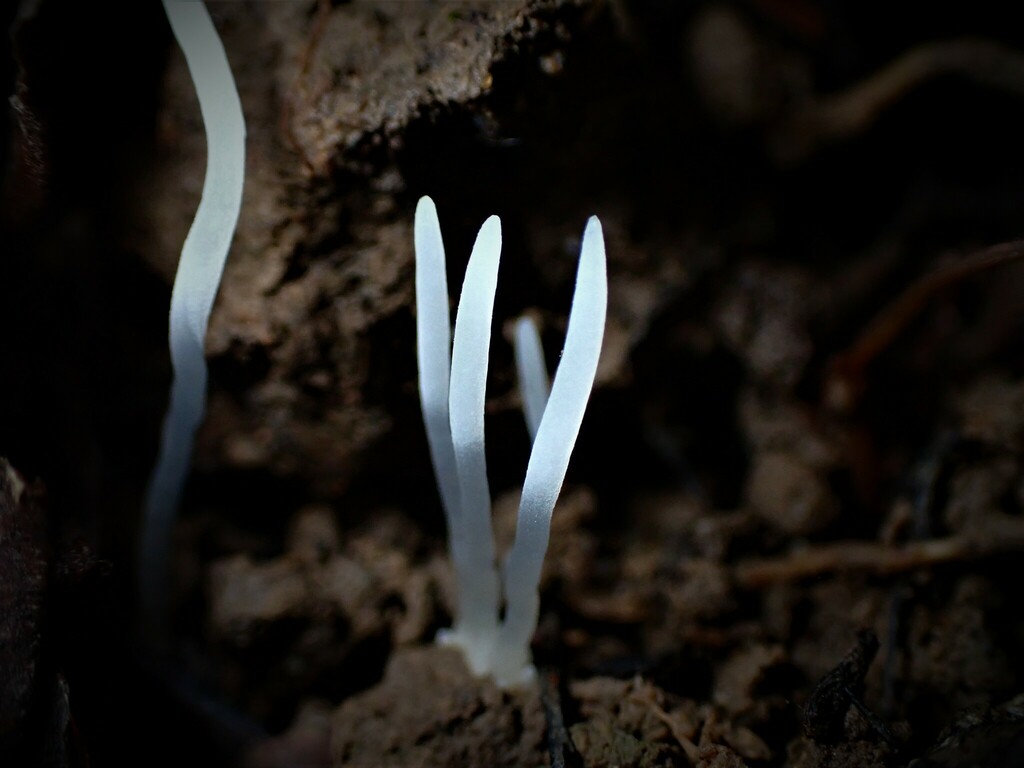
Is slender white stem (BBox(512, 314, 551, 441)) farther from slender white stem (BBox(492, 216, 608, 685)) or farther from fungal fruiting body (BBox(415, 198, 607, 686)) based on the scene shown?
slender white stem (BBox(492, 216, 608, 685))

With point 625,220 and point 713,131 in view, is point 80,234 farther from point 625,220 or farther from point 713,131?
point 713,131

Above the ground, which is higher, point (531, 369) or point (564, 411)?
point (531, 369)

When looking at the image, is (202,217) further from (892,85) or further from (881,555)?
(892,85)

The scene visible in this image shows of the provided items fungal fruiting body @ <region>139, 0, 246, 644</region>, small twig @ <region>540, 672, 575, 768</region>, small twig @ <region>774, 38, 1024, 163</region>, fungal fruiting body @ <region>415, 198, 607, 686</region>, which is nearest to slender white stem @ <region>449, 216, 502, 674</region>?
fungal fruiting body @ <region>415, 198, 607, 686</region>

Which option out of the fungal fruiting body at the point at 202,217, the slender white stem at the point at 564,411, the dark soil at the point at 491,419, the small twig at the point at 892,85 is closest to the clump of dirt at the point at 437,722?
the dark soil at the point at 491,419

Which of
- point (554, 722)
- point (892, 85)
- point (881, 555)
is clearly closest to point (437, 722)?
point (554, 722)

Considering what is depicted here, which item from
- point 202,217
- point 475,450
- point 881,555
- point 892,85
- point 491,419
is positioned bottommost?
point 881,555

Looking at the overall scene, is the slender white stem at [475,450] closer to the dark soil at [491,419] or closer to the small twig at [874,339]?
the dark soil at [491,419]
